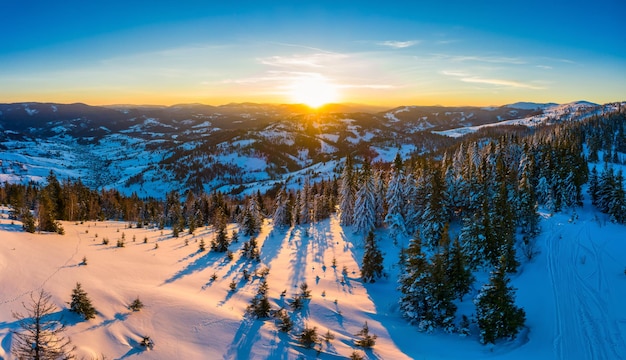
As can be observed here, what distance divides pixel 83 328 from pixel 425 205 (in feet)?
128

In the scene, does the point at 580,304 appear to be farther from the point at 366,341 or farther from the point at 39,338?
the point at 39,338

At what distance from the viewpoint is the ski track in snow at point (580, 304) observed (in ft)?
70.0

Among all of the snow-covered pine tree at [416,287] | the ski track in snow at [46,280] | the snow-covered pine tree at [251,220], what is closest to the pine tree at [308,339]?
the snow-covered pine tree at [416,287]

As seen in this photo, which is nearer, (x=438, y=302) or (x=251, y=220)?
(x=438, y=302)

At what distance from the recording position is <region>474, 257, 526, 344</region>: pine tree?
72.1 ft

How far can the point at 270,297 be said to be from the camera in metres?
24.6

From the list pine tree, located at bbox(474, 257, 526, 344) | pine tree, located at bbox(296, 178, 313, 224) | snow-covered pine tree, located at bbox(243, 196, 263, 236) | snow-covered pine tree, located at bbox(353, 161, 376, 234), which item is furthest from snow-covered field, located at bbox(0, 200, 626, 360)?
pine tree, located at bbox(296, 178, 313, 224)

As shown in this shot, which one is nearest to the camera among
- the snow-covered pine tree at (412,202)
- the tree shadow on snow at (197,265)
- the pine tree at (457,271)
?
the tree shadow on snow at (197,265)

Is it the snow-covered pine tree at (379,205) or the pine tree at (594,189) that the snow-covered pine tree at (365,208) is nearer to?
the snow-covered pine tree at (379,205)

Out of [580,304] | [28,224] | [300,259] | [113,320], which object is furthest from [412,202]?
[28,224]

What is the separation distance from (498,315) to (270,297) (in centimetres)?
1582

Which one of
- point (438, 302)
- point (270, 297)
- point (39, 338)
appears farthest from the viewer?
point (270, 297)

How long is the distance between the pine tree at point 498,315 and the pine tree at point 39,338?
23228 millimetres

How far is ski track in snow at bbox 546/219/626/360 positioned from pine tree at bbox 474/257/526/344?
2737 mm
